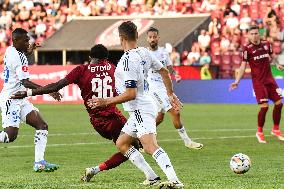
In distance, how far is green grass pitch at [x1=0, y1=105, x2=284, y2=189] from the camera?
11727 millimetres

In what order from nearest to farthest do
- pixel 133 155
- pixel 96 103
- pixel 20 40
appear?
pixel 96 103 < pixel 133 155 < pixel 20 40

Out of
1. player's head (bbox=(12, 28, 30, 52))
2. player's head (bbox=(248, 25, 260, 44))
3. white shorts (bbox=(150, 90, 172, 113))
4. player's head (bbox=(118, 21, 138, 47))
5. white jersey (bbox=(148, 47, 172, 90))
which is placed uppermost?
player's head (bbox=(118, 21, 138, 47))

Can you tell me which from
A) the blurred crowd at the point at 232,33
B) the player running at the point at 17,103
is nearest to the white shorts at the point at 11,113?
the player running at the point at 17,103

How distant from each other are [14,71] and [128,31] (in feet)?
12.3

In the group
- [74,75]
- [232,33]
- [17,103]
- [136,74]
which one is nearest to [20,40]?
[17,103]

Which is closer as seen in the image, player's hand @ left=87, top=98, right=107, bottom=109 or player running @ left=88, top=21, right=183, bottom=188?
player's hand @ left=87, top=98, right=107, bottom=109

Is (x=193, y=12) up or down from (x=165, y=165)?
down

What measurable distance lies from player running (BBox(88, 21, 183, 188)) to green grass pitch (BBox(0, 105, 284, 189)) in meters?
0.68

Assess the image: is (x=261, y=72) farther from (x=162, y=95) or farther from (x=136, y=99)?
(x=136, y=99)

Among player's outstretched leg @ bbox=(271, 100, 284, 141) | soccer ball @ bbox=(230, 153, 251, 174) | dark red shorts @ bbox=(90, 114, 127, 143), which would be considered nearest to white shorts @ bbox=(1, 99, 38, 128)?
dark red shorts @ bbox=(90, 114, 127, 143)

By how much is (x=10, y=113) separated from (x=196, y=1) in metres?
30.9

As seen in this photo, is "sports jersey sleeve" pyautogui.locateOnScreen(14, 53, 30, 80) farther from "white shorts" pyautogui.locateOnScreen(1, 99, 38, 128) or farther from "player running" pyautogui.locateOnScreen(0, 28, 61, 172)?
"white shorts" pyautogui.locateOnScreen(1, 99, 38, 128)

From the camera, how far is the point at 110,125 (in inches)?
494

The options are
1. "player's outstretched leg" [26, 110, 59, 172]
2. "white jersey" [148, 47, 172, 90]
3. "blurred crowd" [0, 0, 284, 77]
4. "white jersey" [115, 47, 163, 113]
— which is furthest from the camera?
"blurred crowd" [0, 0, 284, 77]
